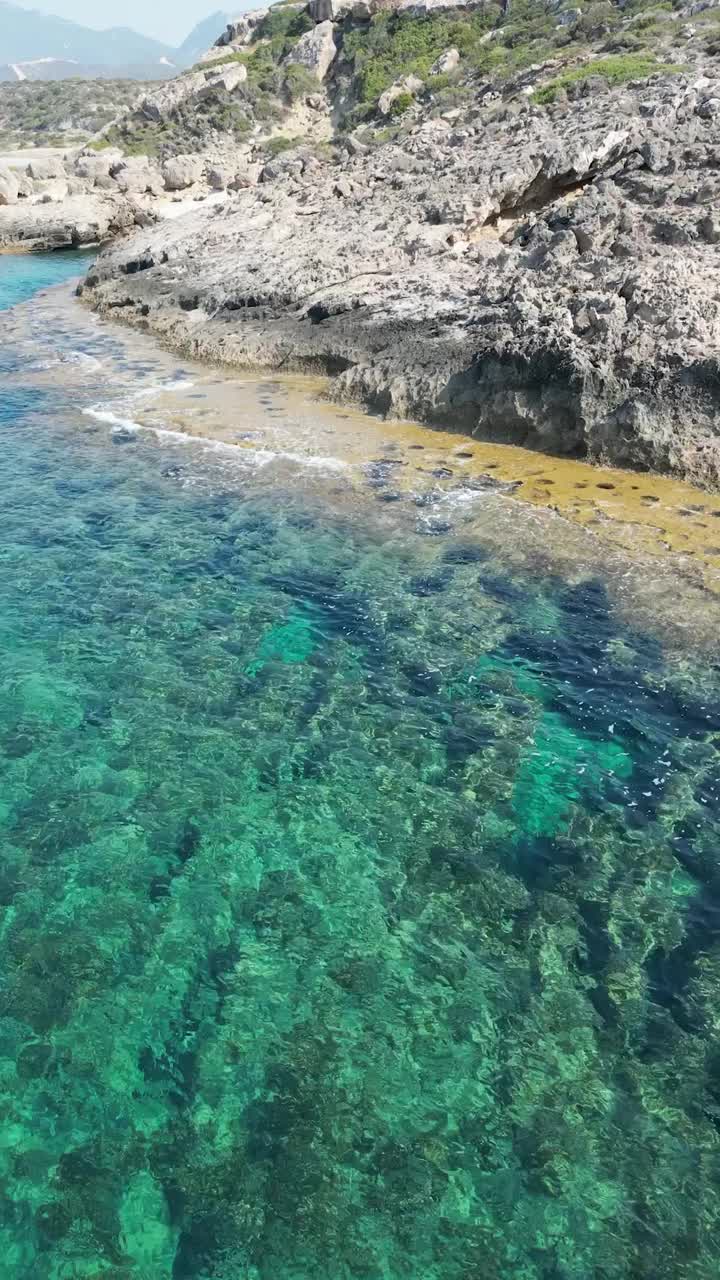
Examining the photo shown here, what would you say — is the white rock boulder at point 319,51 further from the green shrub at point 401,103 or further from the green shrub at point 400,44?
the green shrub at point 401,103

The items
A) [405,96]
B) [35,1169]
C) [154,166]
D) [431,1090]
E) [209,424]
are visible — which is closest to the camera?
[35,1169]

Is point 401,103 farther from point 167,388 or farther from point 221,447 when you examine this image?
point 221,447

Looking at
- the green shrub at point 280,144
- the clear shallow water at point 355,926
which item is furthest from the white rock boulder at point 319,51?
the clear shallow water at point 355,926

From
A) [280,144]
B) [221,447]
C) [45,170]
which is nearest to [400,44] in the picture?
[280,144]

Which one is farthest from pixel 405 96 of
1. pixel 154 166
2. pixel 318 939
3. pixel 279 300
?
pixel 318 939

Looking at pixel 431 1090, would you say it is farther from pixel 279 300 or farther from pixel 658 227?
pixel 279 300
